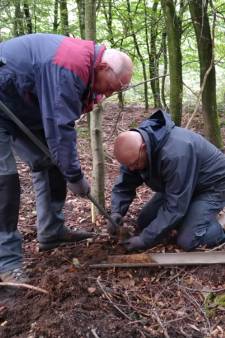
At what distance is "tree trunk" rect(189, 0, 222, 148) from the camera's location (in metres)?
→ 5.50

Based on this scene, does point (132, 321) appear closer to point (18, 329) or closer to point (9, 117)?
point (18, 329)

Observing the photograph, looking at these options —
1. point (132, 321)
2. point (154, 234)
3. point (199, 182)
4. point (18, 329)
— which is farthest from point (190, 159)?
point (18, 329)

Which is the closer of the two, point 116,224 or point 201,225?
point 201,225

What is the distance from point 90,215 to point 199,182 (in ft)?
4.58

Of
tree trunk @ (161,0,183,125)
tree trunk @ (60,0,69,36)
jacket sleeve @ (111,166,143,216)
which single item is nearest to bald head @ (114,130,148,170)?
jacket sleeve @ (111,166,143,216)

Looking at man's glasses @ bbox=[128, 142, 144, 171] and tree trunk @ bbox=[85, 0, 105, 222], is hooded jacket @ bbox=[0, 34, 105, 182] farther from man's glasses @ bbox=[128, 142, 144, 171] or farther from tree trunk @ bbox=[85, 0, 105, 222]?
tree trunk @ bbox=[85, 0, 105, 222]

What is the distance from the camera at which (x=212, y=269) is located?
11.0 feet

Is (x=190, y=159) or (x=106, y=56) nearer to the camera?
(x=106, y=56)

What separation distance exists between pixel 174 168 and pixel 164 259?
779 mm

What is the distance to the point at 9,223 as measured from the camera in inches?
129

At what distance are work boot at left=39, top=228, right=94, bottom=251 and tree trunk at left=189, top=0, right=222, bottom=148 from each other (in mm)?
2800

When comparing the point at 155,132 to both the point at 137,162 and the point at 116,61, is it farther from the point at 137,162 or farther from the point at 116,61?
the point at 116,61

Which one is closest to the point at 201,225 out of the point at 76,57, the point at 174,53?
the point at 76,57

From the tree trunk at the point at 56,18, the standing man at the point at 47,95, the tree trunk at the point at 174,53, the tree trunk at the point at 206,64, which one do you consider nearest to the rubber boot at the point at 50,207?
the standing man at the point at 47,95
